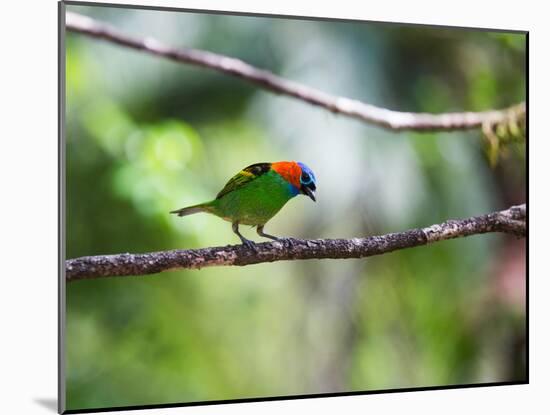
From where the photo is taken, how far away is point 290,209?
4.49 meters

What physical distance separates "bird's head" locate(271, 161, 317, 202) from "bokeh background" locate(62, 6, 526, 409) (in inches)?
4.0

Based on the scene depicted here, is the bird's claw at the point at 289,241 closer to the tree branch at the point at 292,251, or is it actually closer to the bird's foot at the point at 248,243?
the tree branch at the point at 292,251

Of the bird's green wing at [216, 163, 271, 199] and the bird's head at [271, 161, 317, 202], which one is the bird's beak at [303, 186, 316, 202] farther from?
the bird's green wing at [216, 163, 271, 199]

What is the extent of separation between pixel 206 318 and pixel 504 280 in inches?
66.6

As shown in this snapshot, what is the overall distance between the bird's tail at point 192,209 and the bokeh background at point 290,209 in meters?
0.03

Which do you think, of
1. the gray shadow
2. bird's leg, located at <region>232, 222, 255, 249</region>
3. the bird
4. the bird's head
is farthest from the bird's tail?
the gray shadow

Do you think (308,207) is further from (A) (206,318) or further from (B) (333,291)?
(A) (206,318)

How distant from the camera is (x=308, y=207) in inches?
176

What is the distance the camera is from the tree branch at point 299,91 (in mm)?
4016

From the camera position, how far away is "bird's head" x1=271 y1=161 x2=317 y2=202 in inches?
169

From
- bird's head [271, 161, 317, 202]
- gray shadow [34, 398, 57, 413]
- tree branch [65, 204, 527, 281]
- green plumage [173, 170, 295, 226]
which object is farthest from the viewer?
bird's head [271, 161, 317, 202]

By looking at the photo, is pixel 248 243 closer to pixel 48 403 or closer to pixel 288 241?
pixel 288 241

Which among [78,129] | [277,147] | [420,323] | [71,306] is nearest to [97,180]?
[78,129]

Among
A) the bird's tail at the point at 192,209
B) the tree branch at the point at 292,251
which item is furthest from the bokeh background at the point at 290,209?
the tree branch at the point at 292,251
